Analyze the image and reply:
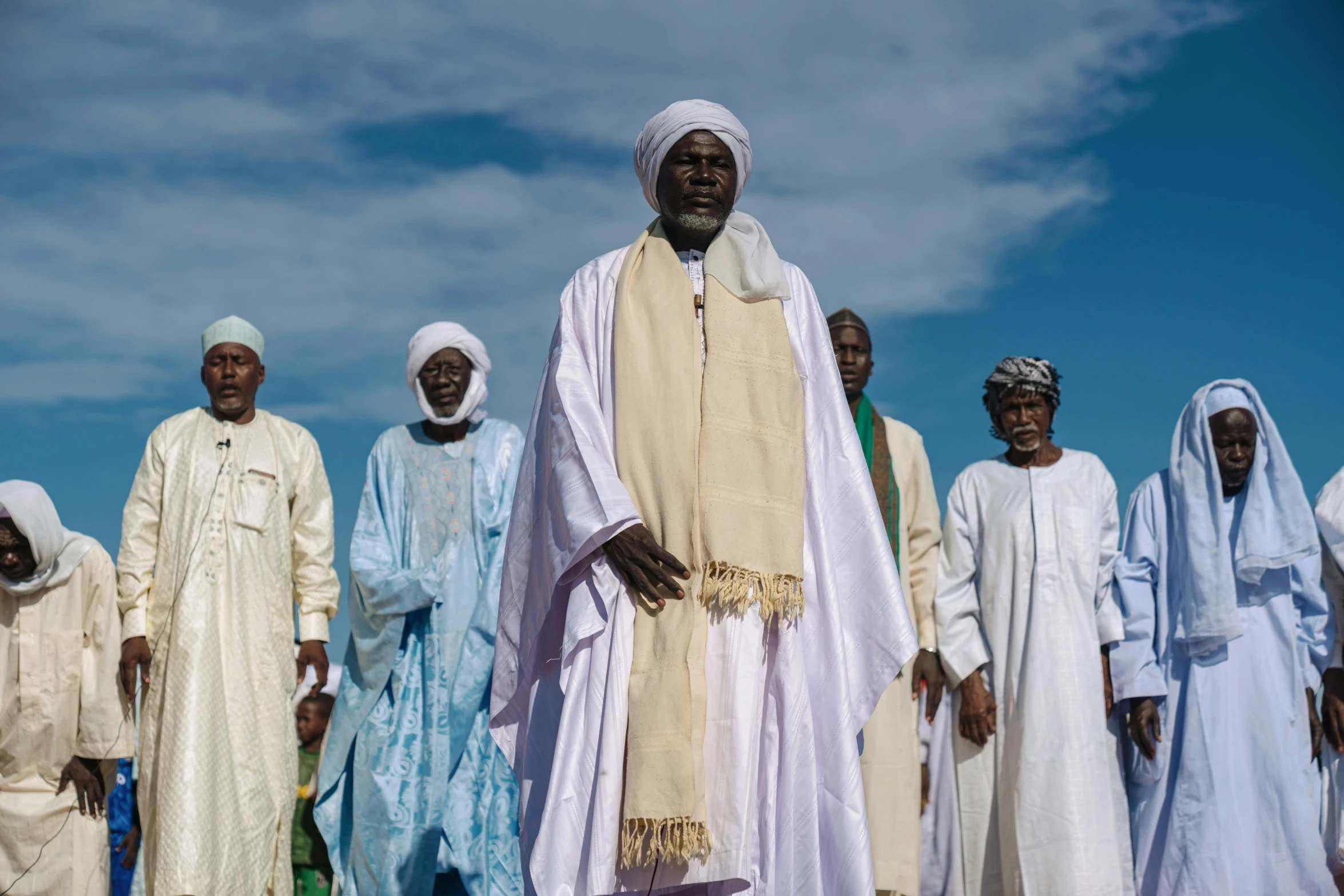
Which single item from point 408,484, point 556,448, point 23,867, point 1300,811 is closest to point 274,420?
point 408,484

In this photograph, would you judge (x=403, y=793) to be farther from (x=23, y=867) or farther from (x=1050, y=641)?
(x=1050, y=641)

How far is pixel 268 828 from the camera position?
22.7 ft

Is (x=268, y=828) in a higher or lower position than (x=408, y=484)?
lower

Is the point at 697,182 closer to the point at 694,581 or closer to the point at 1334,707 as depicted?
the point at 694,581

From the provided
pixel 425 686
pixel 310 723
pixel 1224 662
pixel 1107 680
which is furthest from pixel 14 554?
pixel 1224 662

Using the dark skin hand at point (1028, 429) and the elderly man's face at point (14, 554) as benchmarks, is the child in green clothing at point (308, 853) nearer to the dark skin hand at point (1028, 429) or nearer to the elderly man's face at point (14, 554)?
the elderly man's face at point (14, 554)

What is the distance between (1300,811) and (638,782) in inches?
169

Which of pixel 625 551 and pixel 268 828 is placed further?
pixel 268 828

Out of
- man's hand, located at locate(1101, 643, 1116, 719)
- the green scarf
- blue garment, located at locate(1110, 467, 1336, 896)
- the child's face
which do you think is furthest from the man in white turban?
the child's face

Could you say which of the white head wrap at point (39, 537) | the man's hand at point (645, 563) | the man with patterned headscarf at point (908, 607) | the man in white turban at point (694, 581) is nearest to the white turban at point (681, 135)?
Result: the man in white turban at point (694, 581)

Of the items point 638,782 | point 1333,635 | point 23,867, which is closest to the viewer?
point 638,782

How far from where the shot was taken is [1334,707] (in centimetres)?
721

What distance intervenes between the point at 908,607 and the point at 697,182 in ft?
8.25

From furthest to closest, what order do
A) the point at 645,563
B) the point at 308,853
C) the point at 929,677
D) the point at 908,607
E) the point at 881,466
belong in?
1. the point at 308,853
2. the point at 881,466
3. the point at 929,677
4. the point at 908,607
5. the point at 645,563
